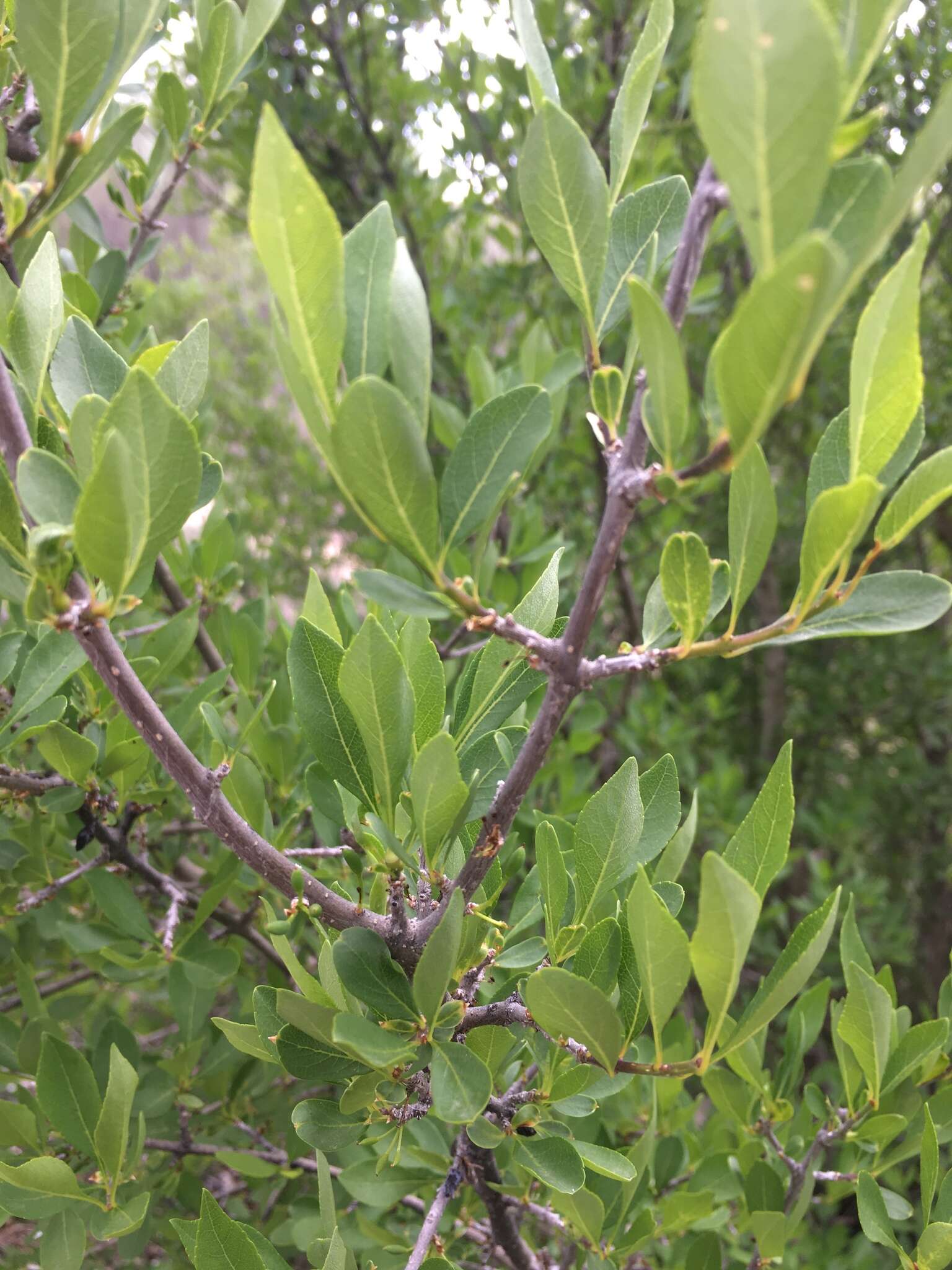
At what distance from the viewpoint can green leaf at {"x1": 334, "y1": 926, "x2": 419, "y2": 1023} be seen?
49 centimetres

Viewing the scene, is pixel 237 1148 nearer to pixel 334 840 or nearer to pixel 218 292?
pixel 334 840

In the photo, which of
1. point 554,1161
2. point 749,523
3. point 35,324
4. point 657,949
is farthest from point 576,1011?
point 35,324

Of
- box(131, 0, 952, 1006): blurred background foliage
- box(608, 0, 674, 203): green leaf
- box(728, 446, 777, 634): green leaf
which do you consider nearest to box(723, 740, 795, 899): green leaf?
box(728, 446, 777, 634): green leaf

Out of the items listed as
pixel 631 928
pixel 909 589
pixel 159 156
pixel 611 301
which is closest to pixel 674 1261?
pixel 631 928

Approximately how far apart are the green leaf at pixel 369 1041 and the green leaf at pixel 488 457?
0.24 metres

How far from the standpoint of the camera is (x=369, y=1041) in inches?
18.6

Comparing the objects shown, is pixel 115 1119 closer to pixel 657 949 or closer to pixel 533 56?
pixel 657 949

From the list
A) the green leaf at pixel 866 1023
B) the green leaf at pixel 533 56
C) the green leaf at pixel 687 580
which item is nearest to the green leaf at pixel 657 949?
the green leaf at pixel 687 580

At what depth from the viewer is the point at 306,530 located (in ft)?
9.68

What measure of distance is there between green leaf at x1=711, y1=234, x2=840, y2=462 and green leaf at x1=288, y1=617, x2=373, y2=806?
0.93 ft

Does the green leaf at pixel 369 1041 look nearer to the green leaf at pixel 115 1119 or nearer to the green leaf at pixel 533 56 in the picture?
the green leaf at pixel 115 1119

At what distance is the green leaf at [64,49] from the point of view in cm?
42

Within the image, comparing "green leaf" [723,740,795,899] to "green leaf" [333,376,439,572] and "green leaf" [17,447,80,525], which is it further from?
"green leaf" [17,447,80,525]

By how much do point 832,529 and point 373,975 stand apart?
32 cm
